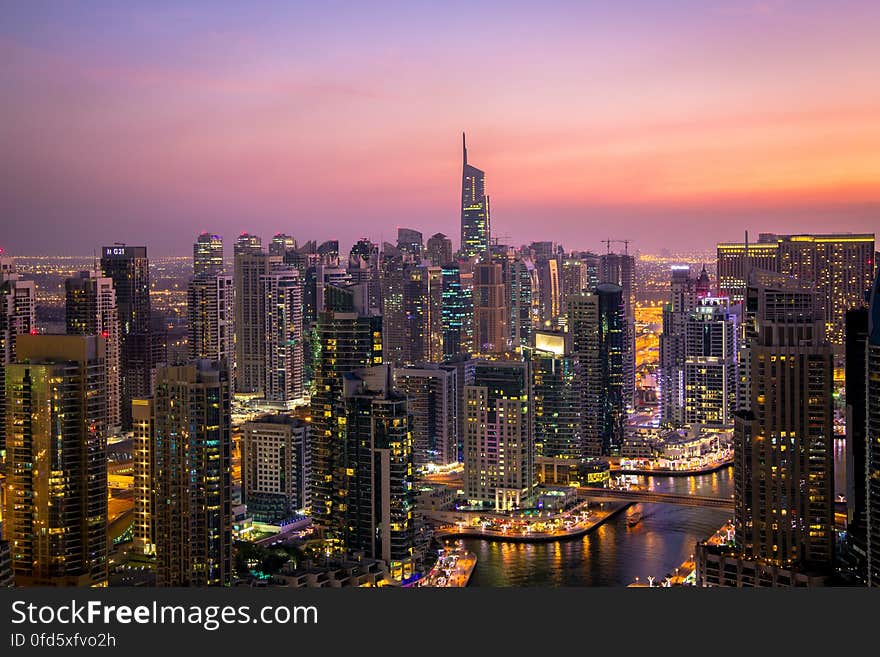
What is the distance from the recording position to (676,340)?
18828 millimetres

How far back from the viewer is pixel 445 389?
1468 centimetres

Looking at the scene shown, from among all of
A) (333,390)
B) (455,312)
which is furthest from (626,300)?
(333,390)

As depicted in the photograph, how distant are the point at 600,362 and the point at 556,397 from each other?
2.11 metres

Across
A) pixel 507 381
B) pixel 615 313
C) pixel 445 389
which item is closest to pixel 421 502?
pixel 507 381

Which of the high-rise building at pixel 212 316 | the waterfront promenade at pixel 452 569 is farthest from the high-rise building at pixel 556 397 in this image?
the high-rise building at pixel 212 316

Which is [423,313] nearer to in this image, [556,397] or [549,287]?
[549,287]

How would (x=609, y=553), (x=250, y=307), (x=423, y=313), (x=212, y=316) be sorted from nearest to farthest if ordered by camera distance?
(x=609, y=553) → (x=212, y=316) → (x=250, y=307) → (x=423, y=313)

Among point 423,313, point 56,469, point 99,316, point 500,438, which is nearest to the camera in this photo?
point 56,469

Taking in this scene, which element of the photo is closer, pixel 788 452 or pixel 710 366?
pixel 788 452

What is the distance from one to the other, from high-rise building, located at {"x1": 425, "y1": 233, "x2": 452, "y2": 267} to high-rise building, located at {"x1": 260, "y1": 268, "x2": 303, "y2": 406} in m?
2.86

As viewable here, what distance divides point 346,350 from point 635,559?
3.26 metres

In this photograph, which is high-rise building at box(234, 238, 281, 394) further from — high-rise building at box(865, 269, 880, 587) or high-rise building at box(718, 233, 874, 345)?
high-rise building at box(865, 269, 880, 587)

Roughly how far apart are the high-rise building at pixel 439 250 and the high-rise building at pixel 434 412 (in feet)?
22.0

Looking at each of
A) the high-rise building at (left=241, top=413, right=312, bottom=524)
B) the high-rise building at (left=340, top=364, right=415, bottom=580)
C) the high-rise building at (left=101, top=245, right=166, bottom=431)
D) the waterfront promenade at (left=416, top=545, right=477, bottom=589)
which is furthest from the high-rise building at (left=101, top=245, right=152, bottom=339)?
the waterfront promenade at (left=416, top=545, right=477, bottom=589)
